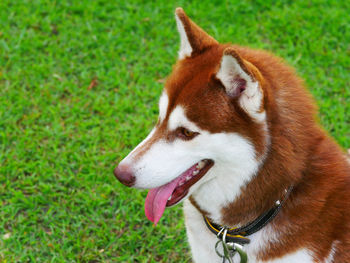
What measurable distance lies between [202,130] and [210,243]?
0.86 metres

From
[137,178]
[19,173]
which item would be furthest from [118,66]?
[137,178]

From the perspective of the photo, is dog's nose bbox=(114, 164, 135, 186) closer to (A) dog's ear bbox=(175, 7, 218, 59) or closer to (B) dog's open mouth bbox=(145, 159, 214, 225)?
(B) dog's open mouth bbox=(145, 159, 214, 225)

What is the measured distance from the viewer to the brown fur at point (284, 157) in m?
2.48

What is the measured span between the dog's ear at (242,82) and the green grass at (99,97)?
1.85 m

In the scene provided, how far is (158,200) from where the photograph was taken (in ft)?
9.38

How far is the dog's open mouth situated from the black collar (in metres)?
0.35

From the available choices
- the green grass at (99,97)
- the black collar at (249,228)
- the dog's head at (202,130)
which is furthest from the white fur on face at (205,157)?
the green grass at (99,97)

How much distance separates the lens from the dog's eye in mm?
2575

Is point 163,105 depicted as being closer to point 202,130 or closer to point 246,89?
point 202,130

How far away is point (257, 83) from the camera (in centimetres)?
228

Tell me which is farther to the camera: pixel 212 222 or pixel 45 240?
pixel 45 240

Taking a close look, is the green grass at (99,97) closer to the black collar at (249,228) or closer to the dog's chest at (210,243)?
the dog's chest at (210,243)

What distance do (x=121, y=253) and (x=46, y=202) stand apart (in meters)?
0.90

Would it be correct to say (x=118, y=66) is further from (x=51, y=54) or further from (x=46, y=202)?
(x=46, y=202)
